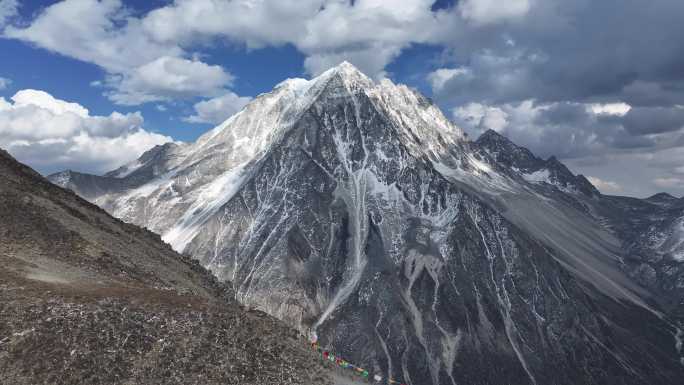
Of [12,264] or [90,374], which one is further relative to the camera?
[12,264]

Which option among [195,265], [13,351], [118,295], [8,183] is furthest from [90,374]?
[195,265]

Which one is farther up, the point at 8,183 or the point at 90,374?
the point at 8,183

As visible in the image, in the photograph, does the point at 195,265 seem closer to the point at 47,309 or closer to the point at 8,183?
the point at 8,183

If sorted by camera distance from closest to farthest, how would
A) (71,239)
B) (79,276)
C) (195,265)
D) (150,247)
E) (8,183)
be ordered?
(79,276)
(71,239)
(8,183)
(150,247)
(195,265)

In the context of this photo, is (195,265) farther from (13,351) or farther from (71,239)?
(13,351)

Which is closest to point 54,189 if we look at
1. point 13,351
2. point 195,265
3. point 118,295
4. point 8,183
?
point 8,183

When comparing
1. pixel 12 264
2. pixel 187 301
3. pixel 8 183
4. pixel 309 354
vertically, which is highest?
pixel 8 183

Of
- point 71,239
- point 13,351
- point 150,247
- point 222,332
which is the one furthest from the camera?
point 150,247
